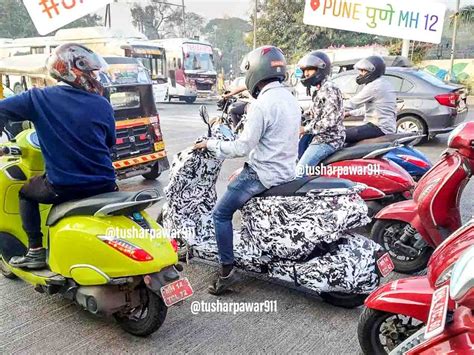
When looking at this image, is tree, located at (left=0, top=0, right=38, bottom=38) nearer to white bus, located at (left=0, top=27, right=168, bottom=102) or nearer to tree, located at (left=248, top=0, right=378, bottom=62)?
white bus, located at (left=0, top=27, right=168, bottom=102)

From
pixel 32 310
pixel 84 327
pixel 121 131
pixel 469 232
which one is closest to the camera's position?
pixel 469 232

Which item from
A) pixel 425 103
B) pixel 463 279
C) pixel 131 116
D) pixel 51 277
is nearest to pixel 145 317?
pixel 51 277

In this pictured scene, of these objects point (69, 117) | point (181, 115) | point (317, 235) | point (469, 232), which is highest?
point (69, 117)

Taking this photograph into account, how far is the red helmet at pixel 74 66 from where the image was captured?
3.00m

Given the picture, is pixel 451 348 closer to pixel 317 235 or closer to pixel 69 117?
pixel 317 235

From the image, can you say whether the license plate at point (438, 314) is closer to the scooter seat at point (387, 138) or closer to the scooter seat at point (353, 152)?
the scooter seat at point (353, 152)

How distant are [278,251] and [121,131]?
13.2 ft

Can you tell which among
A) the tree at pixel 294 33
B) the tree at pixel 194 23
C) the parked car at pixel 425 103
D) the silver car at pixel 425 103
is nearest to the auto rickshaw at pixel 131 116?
the parked car at pixel 425 103

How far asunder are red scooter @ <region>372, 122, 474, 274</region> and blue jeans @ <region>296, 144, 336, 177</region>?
100 cm

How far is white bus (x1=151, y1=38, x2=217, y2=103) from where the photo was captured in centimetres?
2433

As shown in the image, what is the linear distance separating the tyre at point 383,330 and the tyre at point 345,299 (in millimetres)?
722

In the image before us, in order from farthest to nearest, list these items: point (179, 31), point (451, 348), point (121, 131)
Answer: point (179, 31), point (121, 131), point (451, 348)

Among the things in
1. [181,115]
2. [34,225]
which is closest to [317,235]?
[34,225]

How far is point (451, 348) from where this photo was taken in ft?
5.92
